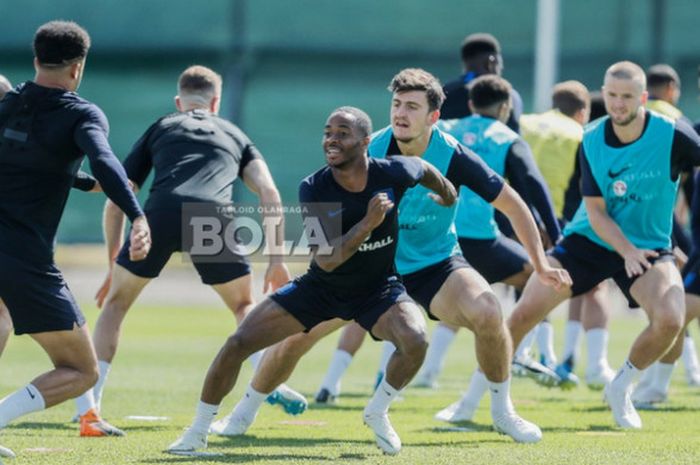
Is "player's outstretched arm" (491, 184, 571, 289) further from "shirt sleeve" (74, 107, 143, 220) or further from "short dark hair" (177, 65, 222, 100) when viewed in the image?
"short dark hair" (177, 65, 222, 100)

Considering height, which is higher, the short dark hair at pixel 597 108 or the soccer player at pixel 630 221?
the short dark hair at pixel 597 108

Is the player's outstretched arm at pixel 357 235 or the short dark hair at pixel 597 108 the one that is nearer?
the player's outstretched arm at pixel 357 235

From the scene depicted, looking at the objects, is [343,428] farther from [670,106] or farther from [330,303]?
[670,106]

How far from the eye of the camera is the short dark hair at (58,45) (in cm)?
769

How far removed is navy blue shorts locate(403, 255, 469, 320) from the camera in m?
9.24

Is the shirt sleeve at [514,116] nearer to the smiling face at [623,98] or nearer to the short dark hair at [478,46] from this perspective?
the short dark hair at [478,46]

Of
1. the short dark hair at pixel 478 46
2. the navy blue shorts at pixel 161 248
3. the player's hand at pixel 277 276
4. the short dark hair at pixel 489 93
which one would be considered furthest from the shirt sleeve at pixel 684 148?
the short dark hair at pixel 478 46

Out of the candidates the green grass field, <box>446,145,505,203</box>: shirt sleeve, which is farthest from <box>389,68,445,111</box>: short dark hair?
the green grass field

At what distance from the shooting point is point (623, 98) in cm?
985

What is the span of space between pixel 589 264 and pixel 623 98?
1.27 m

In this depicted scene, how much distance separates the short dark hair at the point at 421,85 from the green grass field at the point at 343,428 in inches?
87.9

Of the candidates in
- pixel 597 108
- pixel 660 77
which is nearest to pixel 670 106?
pixel 660 77

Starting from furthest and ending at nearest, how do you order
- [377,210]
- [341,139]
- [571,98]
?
[571,98] < [341,139] < [377,210]

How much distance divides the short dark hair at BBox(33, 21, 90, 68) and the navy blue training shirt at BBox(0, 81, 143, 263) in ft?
0.52
